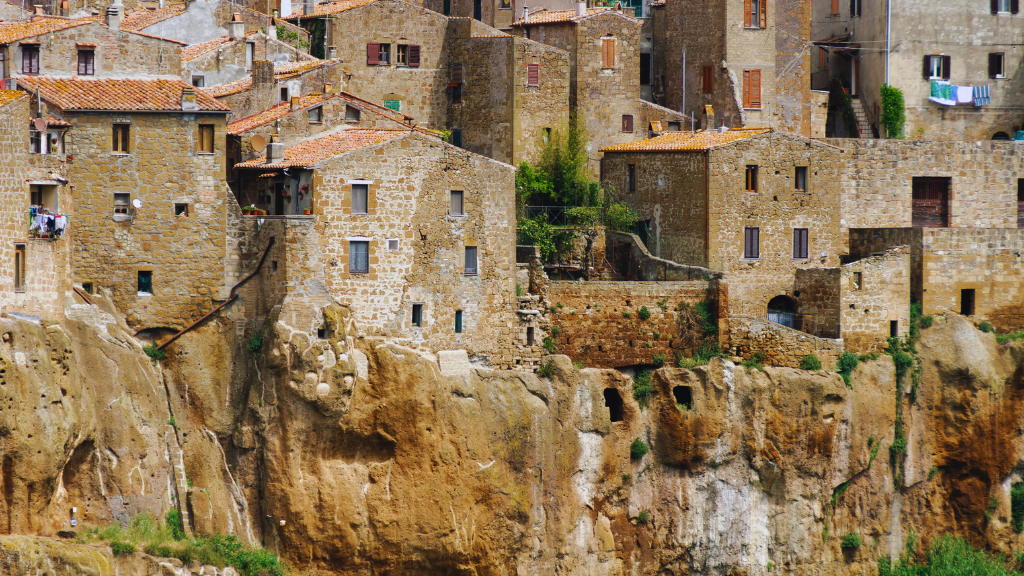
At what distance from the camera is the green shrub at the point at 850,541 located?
234 ft

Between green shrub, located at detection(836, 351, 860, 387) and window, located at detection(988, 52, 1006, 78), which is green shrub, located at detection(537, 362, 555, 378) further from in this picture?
window, located at detection(988, 52, 1006, 78)

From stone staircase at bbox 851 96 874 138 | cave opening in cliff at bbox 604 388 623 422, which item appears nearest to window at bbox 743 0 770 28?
stone staircase at bbox 851 96 874 138

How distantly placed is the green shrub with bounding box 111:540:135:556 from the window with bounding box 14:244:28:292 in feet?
28.5

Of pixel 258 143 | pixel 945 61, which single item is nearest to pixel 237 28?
pixel 258 143

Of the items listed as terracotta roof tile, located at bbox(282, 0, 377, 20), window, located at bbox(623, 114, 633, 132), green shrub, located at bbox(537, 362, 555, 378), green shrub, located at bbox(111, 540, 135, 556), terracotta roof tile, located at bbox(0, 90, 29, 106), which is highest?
terracotta roof tile, located at bbox(282, 0, 377, 20)

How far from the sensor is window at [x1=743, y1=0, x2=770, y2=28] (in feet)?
258

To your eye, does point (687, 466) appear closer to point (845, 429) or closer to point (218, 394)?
point (845, 429)

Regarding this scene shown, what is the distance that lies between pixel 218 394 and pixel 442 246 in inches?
366

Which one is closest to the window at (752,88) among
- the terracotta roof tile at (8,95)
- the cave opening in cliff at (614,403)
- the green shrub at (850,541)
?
the cave opening in cliff at (614,403)

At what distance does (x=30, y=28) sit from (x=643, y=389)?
2547 cm

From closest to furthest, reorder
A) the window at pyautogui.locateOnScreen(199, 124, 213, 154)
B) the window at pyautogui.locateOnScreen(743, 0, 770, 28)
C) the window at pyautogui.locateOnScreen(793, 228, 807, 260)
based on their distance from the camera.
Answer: the window at pyautogui.locateOnScreen(199, 124, 213, 154) → the window at pyautogui.locateOnScreen(793, 228, 807, 260) → the window at pyautogui.locateOnScreen(743, 0, 770, 28)

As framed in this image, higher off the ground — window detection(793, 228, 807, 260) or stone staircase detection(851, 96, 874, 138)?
stone staircase detection(851, 96, 874, 138)

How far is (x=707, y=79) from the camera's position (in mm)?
79375

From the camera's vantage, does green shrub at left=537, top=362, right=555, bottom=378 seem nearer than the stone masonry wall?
No
